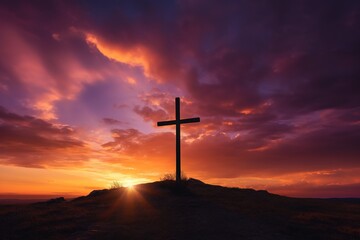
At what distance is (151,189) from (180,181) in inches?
77.5

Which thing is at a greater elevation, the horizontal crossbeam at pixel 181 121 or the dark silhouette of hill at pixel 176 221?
the horizontal crossbeam at pixel 181 121

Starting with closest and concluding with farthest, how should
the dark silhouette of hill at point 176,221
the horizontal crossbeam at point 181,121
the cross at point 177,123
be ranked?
1. the dark silhouette of hill at point 176,221
2. the cross at point 177,123
3. the horizontal crossbeam at point 181,121

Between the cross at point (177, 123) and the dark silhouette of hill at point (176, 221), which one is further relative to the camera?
the cross at point (177, 123)

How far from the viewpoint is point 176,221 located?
12.5 meters

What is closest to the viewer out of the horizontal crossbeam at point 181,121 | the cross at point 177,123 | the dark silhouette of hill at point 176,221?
the dark silhouette of hill at point 176,221

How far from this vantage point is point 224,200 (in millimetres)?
17359

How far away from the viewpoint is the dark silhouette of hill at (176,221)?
10.8 metres

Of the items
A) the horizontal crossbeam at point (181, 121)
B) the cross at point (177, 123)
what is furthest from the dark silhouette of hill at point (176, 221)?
the horizontal crossbeam at point (181, 121)

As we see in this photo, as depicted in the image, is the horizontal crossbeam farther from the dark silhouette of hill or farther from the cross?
the dark silhouette of hill

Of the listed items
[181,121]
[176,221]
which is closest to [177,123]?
[181,121]

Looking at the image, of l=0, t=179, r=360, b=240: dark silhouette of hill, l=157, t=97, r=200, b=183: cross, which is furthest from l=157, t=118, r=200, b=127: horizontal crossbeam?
l=0, t=179, r=360, b=240: dark silhouette of hill

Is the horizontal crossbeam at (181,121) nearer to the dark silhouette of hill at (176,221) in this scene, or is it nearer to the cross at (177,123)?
the cross at (177,123)

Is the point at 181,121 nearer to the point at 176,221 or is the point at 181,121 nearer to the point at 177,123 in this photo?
the point at 177,123

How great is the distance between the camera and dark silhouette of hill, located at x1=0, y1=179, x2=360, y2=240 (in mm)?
10758
